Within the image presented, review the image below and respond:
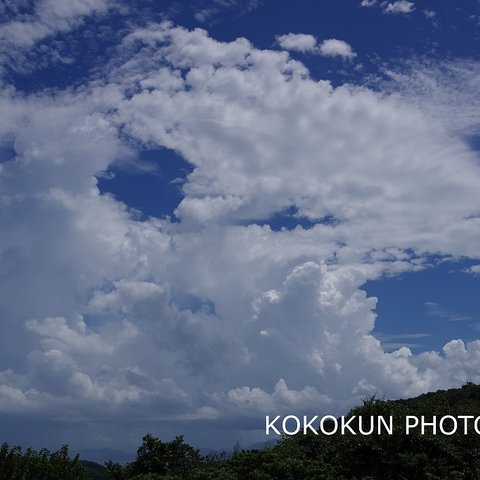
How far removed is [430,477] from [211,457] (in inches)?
473

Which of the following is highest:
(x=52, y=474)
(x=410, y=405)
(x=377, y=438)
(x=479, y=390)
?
(x=479, y=390)

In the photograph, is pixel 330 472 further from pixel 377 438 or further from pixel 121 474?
pixel 121 474

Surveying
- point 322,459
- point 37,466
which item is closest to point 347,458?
point 322,459

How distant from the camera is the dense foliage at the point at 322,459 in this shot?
27.4 meters

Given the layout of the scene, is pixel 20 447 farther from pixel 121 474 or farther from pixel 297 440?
pixel 297 440

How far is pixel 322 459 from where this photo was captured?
31578mm

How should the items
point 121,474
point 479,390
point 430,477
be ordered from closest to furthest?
point 430,477 < point 121,474 < point 479,390

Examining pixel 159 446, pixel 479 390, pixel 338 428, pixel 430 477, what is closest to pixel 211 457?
pixel 159 446

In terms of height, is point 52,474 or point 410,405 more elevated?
point 410,405

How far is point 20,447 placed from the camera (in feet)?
96.6

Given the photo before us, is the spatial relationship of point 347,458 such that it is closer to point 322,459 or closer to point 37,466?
point 322,459

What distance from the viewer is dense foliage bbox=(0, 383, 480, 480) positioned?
27.4 metres

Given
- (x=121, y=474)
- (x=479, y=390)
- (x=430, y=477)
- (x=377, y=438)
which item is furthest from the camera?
(x=479, y=390)

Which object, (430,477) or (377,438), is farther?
(377,438)
